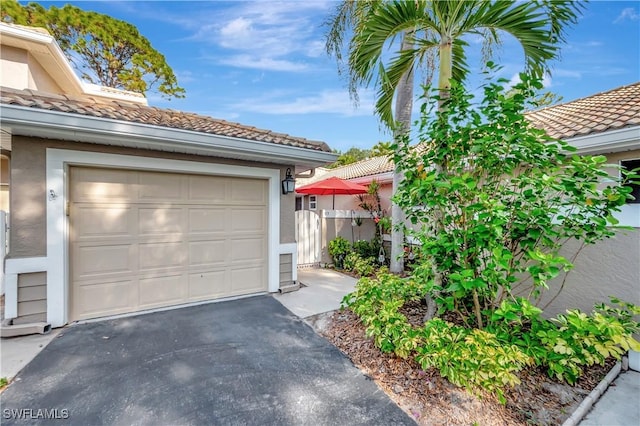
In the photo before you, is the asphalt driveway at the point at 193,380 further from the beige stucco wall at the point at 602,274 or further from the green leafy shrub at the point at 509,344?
the beige stucco wall at the point at 602,274

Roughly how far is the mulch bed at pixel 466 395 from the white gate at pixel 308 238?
16.7 ft

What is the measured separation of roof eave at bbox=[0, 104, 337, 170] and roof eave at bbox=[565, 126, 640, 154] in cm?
457

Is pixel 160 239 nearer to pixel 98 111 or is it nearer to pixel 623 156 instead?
pixel 98 111

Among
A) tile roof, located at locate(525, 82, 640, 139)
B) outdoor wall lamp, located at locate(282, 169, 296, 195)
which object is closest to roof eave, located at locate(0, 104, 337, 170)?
outdoor wall lamp, located at locate(282, 169, 296, 195)

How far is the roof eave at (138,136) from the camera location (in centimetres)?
347

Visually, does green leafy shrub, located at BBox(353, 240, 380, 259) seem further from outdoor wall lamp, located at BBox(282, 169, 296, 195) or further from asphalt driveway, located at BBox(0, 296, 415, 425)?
asphalt driveway, located at BBox(0, 296, 415, 425)

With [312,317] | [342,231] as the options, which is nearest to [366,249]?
[342,231]

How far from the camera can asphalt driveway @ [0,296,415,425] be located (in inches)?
95.6

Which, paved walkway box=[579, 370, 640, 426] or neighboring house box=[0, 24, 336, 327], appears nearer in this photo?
paved walkway box=[579, 370, 640, 426]

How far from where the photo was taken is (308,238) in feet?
27.9

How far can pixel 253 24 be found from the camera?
719 cm

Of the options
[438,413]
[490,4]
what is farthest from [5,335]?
[490,4]

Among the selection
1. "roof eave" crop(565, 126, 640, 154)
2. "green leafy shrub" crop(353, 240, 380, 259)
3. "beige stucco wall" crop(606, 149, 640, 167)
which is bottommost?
"green leafy shrub" crop(353, 240, 380, 259)

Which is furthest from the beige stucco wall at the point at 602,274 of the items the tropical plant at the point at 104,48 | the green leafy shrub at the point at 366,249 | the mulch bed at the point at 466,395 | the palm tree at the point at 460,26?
the tropical plant at the point at 104,48
